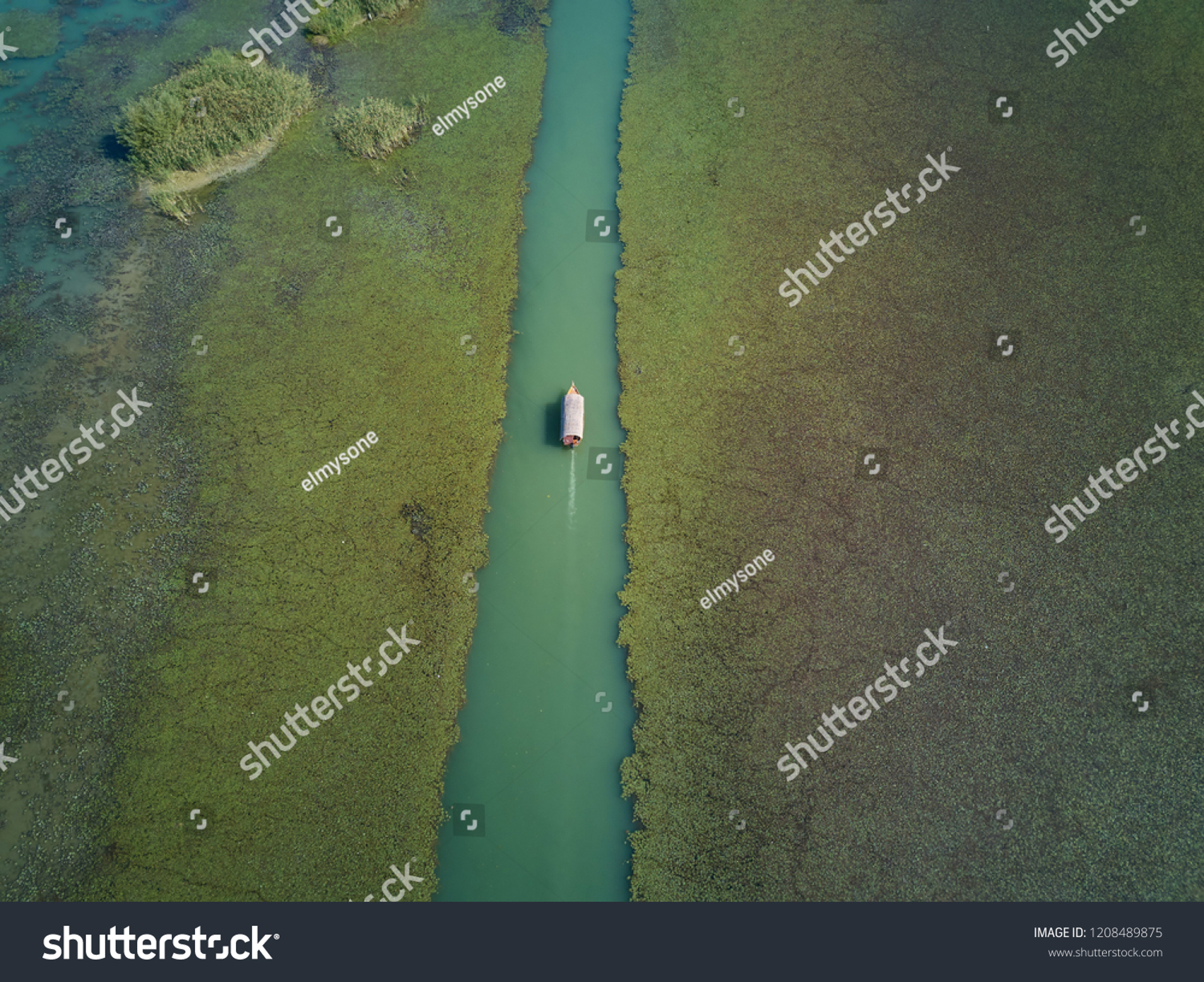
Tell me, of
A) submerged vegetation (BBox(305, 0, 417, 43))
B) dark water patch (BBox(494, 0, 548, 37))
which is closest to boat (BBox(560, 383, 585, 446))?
dark water patch (BBox(494, 0, 548, 37))


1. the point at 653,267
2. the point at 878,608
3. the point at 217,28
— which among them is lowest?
the point at 878,608

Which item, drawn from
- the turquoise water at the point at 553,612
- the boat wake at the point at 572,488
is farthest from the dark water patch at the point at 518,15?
the boat wake at the point at 572,488

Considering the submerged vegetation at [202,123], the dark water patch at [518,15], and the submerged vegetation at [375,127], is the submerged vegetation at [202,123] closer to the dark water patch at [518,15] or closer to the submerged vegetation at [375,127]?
the submerged vegetation at [375,127]

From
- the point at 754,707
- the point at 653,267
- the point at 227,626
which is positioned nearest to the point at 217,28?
the point at 653,267

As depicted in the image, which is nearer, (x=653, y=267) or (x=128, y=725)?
(x=128, y=725)

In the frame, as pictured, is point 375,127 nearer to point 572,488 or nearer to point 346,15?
point 346,15

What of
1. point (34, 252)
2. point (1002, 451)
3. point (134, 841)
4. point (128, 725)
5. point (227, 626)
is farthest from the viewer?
point (34, 252)

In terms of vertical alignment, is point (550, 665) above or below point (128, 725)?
below

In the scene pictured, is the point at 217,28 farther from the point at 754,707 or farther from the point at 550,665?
the point at 754,707
